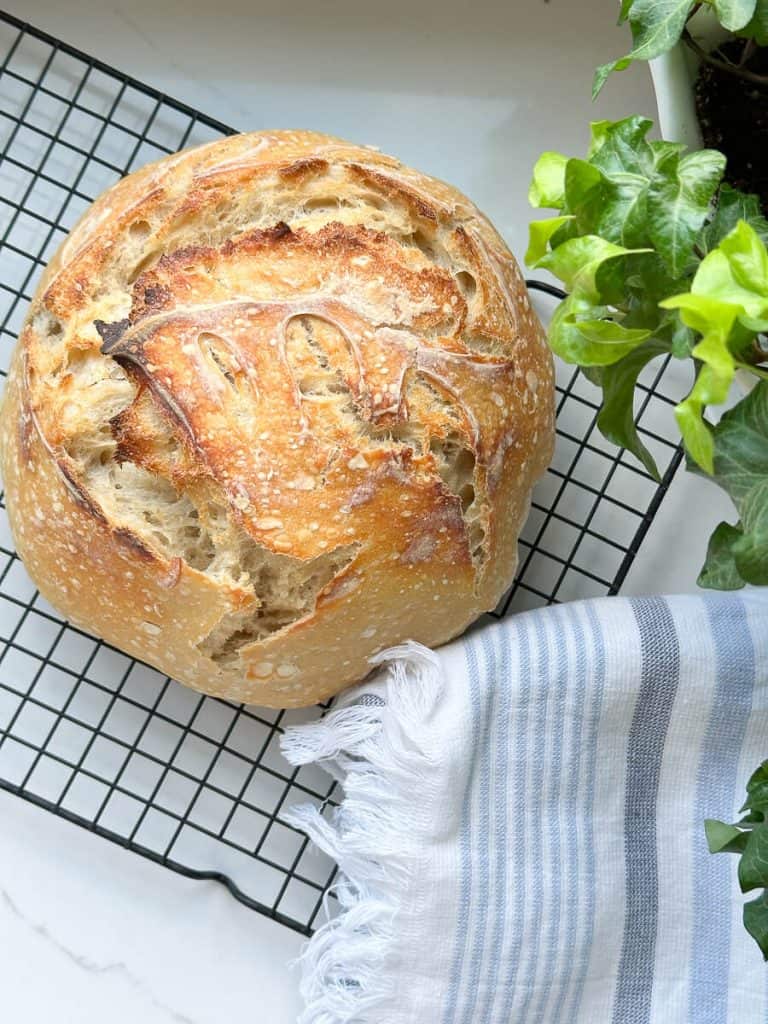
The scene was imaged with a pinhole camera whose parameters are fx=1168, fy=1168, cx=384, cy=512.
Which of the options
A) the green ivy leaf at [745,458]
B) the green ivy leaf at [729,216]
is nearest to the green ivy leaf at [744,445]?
the green ivy leaf at [745,458]

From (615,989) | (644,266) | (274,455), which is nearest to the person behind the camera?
(644,266)

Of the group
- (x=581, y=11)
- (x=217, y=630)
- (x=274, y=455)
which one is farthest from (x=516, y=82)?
(x=217, y=630)

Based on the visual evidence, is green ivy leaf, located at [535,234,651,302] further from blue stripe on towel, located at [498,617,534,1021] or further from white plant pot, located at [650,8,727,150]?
blue stripe on towel, located at [498,617,534,1021]

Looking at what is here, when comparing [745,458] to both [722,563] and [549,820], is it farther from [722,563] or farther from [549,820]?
[549,820]

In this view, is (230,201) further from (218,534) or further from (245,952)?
(245,952)

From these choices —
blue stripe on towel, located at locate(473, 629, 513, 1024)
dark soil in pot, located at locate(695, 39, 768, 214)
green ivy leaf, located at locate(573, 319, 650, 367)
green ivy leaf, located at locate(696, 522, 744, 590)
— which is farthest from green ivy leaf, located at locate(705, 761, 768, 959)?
dark soil in pot, located at locate(695, 39, 768, 214)
